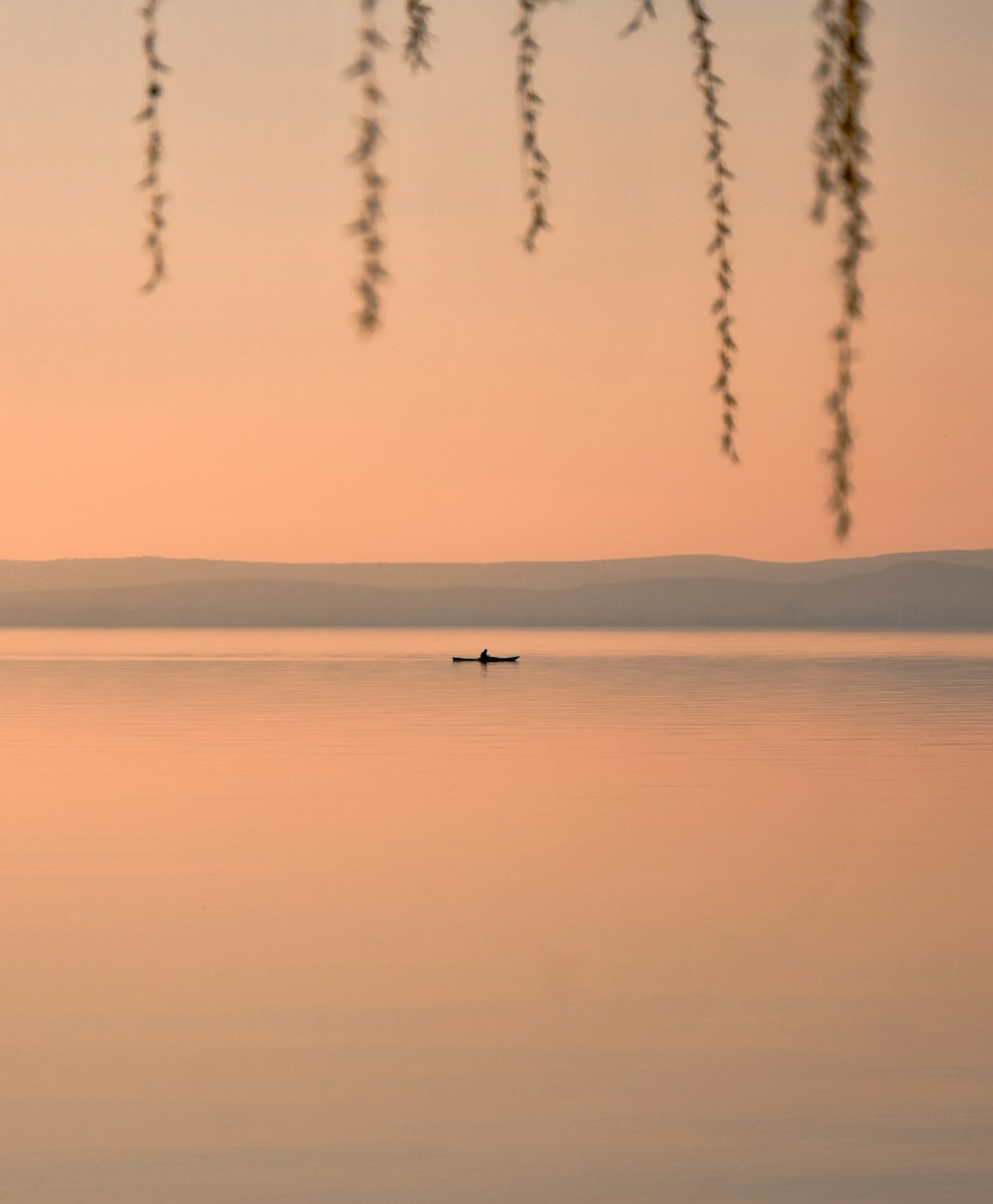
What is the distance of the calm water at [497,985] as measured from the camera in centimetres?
1769

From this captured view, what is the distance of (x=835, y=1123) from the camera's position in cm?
1875

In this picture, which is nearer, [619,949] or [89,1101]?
[89,1101]

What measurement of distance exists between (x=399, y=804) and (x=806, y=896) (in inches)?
683

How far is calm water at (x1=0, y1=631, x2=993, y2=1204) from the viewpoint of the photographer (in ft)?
58.0

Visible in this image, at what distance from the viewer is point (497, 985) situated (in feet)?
83.5

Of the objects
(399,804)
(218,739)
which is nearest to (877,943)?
(399,804)

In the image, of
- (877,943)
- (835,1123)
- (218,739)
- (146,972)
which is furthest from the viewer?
(218,739)

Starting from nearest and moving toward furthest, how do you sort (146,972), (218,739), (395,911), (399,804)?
(146,972) < (395,911) < (399,804) < (218,739)

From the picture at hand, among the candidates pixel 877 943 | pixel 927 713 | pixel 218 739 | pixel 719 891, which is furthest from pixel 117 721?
pixel 877 943

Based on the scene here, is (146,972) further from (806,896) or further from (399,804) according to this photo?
(399,804)

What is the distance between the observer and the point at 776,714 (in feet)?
307

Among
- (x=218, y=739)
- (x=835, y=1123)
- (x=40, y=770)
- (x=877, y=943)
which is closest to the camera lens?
(x=835, y=1123)

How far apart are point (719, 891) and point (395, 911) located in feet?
21.0

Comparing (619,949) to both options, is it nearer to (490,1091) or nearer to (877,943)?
(877,943)
